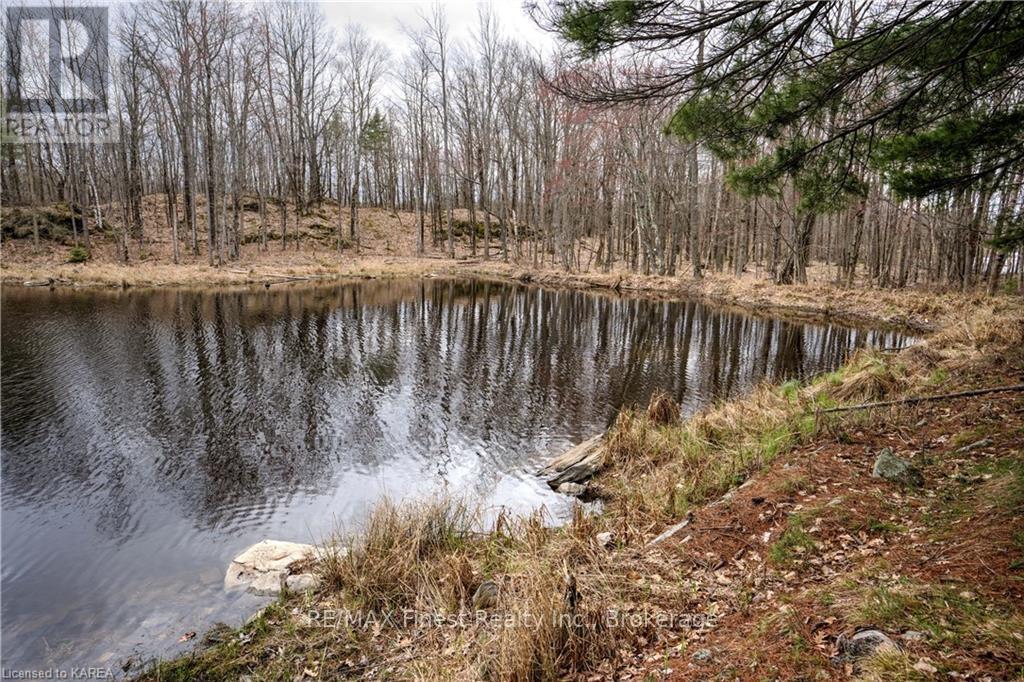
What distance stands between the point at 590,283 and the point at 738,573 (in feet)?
85.9

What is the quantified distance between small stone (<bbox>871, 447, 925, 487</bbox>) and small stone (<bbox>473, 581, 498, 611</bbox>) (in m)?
3.33

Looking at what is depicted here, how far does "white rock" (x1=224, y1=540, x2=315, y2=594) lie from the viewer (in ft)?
15.7

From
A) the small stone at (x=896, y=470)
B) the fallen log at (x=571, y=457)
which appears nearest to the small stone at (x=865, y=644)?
the small stone at (x=896, y=470)

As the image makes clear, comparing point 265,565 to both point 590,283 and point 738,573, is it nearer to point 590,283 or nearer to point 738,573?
point 738,573

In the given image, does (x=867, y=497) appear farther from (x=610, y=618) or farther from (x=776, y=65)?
(x=776, y=65)

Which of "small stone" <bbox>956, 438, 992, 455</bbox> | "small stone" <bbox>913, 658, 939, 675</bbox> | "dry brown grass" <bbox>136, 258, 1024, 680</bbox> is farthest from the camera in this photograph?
"small stone" <bbox>956, 438, 992, 455</bbox>

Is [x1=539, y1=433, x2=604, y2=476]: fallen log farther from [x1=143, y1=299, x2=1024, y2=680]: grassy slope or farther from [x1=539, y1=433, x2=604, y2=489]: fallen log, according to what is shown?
[x1=143, y1=299, x2=1024, y2=680]: grassy slope

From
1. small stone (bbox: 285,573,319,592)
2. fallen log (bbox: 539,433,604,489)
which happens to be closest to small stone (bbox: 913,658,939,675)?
small stone (bbox: 285,573,319,592)

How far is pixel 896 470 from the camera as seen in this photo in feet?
14.2

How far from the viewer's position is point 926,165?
540 centimetres

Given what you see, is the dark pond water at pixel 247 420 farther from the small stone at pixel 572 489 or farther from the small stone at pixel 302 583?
the small stone at pixel 302 583

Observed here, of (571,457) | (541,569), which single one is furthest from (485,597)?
(571,457)

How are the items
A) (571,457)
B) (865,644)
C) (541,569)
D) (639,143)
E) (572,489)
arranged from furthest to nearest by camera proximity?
(639,143)
(571,457)
(572,489)
(541,569)
(865,644)

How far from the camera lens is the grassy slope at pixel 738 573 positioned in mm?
2623
